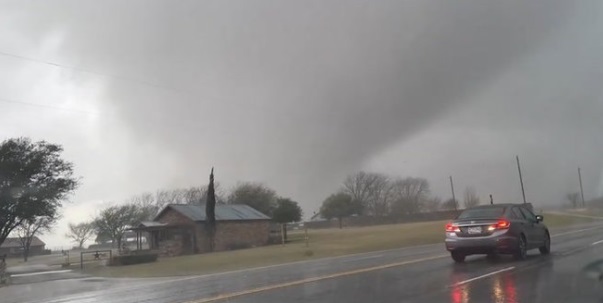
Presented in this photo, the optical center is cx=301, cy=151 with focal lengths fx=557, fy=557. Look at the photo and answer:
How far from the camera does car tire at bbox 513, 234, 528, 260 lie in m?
14.4

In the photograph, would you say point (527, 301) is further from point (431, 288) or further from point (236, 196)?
point (236, 196)

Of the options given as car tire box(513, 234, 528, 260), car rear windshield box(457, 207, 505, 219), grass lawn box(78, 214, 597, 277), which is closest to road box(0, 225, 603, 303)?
car tire box(513, 234, 528, 260)

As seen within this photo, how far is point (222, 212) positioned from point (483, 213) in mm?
44696

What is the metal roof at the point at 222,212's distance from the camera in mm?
54438

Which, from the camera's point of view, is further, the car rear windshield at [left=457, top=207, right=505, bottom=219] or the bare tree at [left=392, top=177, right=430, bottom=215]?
the bare tree at [left=392, top=177, right=430, bottom=215]

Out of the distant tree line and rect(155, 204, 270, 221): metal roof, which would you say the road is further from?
the distant tree line

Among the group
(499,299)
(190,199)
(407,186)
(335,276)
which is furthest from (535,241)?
(407,186)

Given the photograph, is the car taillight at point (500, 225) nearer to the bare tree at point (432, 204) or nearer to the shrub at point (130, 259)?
the shrub at point (130, 259)

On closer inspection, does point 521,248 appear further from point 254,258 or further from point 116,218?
point 116,218

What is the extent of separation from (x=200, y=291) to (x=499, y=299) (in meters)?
6.64

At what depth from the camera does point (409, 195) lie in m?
127

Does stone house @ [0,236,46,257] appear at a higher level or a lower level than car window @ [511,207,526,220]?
higher

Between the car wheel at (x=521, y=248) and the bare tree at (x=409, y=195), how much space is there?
10448 centimetres

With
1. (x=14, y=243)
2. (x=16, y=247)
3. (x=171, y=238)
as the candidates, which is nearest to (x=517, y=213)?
(x=171, y=238)
